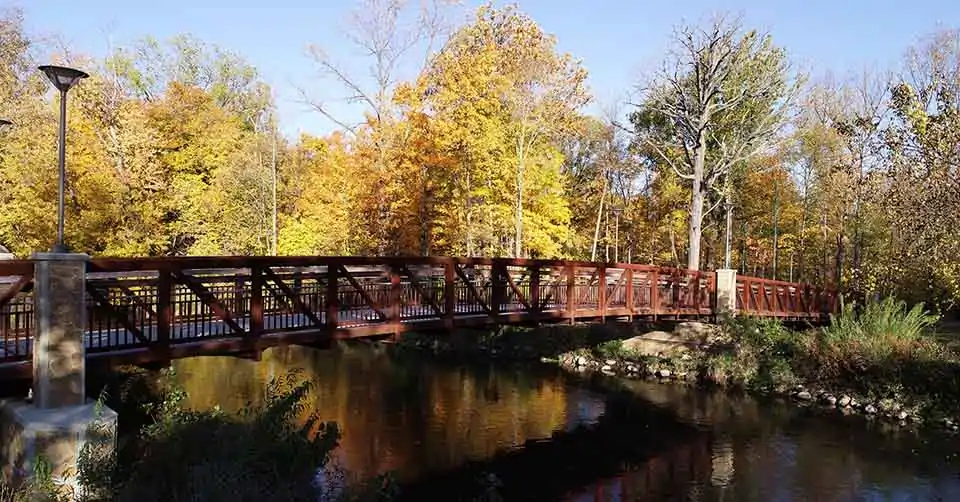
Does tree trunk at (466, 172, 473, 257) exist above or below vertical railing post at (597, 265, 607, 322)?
above

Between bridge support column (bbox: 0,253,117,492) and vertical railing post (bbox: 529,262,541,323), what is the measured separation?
8.40 metres

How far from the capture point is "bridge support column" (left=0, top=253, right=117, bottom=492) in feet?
22.5

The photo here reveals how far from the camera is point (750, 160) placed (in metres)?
32.5

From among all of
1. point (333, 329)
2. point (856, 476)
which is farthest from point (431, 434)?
point (856, 476)

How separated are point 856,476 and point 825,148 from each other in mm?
27221

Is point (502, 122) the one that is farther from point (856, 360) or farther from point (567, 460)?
point (567, 460)

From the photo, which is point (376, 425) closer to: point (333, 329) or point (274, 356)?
point (333, 329)

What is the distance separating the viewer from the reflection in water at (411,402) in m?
12.5

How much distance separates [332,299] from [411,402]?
6.63 metres

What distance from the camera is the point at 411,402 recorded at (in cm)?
1641

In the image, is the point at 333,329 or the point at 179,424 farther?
the point at 333,329

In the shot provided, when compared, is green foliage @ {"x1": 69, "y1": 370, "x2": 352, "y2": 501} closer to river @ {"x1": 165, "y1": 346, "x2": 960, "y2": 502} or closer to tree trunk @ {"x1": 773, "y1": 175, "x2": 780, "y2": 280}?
river @ {"x1": 165, "y1": 346, "x2": 960, "y2": 502}

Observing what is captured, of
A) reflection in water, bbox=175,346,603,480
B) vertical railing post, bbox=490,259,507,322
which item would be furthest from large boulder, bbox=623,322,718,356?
vertical railing post, bbox=490,259,507,322

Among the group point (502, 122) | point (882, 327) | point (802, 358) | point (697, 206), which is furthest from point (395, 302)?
point (697, 206)
